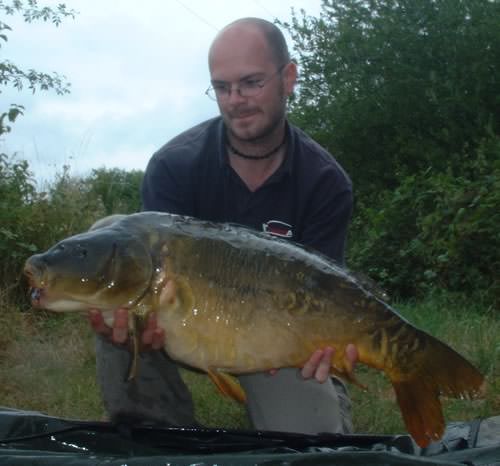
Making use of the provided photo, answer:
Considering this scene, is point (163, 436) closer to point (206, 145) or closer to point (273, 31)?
point (206, 145)

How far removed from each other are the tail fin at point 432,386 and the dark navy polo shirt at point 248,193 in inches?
27.4

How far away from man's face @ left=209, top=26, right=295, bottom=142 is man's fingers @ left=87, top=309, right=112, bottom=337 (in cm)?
71

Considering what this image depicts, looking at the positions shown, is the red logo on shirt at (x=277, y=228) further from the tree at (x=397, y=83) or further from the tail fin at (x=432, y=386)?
the tree at (x=397, y=83)

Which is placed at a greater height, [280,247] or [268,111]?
[268,111]

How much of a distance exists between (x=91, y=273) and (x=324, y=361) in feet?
1.76

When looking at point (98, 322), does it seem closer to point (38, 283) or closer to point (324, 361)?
point (38, 283)

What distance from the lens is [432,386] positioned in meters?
1.94

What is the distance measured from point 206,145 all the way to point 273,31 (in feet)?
1.24

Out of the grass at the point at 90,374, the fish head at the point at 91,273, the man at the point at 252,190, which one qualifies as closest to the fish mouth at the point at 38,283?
the fish head at the point at 91,273

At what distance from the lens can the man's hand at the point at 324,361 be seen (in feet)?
6.42

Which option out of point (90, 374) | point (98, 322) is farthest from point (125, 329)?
point (90, 374)

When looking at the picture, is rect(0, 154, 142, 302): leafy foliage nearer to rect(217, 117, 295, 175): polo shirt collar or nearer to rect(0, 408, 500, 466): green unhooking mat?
rect(217, 117, 295, 175): polo shirt collar

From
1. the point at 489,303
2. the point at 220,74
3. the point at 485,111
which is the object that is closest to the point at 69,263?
the point at 220,74

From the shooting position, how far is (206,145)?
263 centimetres
